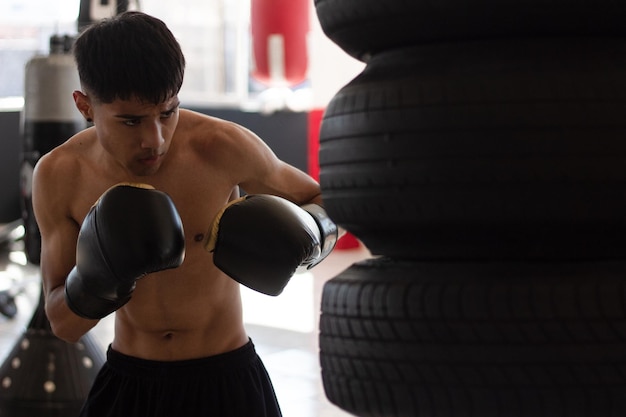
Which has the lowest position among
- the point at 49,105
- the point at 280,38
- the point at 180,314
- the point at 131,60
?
the point at 280,38

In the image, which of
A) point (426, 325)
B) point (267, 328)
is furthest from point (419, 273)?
point (267, 328)

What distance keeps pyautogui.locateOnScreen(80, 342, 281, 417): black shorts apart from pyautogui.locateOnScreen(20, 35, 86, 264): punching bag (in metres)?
1.31

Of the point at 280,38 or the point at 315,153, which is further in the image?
the point at 315,153

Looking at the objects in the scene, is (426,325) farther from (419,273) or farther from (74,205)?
(74,205)

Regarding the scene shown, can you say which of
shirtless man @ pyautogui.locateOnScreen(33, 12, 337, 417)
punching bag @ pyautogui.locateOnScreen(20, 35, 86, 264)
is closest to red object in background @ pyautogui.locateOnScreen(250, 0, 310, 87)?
punching bag @ pyautogui.locateOnScreen(20, 35, 86, 264)

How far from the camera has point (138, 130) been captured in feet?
5.57

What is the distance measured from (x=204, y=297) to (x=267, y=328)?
2.92 metres

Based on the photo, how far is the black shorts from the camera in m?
1.89

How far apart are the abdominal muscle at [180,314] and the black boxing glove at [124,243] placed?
22 centimetres

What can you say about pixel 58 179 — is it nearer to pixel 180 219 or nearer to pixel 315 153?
pixel 180 219

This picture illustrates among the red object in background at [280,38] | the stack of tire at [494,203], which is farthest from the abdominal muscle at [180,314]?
the red object in background at [280,38]

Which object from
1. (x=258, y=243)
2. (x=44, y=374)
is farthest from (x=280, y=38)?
(x=258, y=243)

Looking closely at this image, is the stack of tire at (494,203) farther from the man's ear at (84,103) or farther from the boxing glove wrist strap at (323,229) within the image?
the man's ear at (84,103)

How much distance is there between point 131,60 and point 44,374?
167 cm
